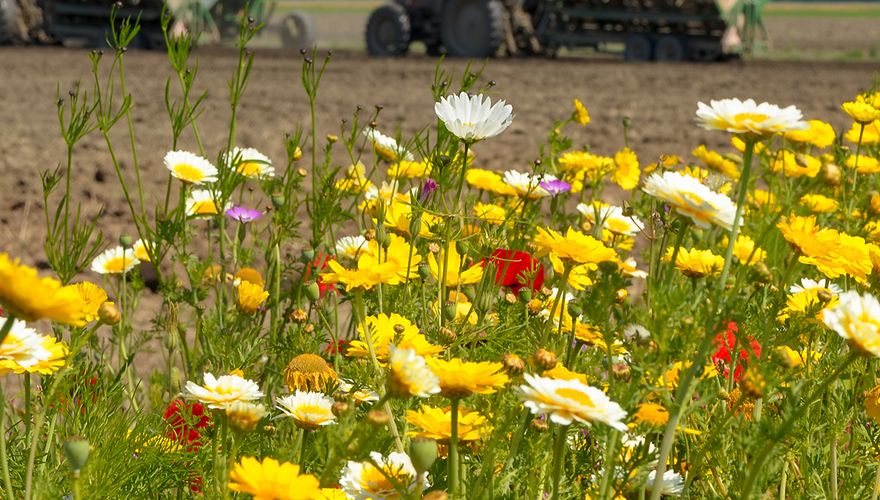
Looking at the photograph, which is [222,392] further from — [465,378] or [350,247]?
[350,247]

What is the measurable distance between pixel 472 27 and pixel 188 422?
13134 millimetres

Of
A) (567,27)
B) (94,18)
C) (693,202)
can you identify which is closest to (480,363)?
(693,202)

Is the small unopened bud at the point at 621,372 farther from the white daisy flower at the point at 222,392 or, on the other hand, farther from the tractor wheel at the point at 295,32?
the tractor wheel at the point at 295,32

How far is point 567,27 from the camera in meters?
14.3

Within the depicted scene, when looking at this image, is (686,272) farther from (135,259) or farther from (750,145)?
(135,259)

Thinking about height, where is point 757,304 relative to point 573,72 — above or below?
above

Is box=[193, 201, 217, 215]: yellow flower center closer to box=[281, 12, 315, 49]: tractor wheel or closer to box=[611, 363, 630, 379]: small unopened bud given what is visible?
box=[611, 363, 630, 379]: small unopened bud

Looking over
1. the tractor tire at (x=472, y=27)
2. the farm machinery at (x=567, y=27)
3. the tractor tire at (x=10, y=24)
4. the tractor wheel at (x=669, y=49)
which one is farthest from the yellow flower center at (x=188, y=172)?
the tractor tire at (x=10, y=24)

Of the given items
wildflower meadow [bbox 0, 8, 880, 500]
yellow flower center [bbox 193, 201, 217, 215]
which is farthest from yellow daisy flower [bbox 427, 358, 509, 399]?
yellow flower center [bbox 193, 201, 217, 215]

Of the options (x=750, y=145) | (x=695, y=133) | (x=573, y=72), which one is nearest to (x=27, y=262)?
(x=750, y=145)

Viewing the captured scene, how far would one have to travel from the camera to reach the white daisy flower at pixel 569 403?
90 centimetres

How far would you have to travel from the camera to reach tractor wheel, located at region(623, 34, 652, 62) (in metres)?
13.5

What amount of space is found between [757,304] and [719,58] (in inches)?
484

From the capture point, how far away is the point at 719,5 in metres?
12.7
